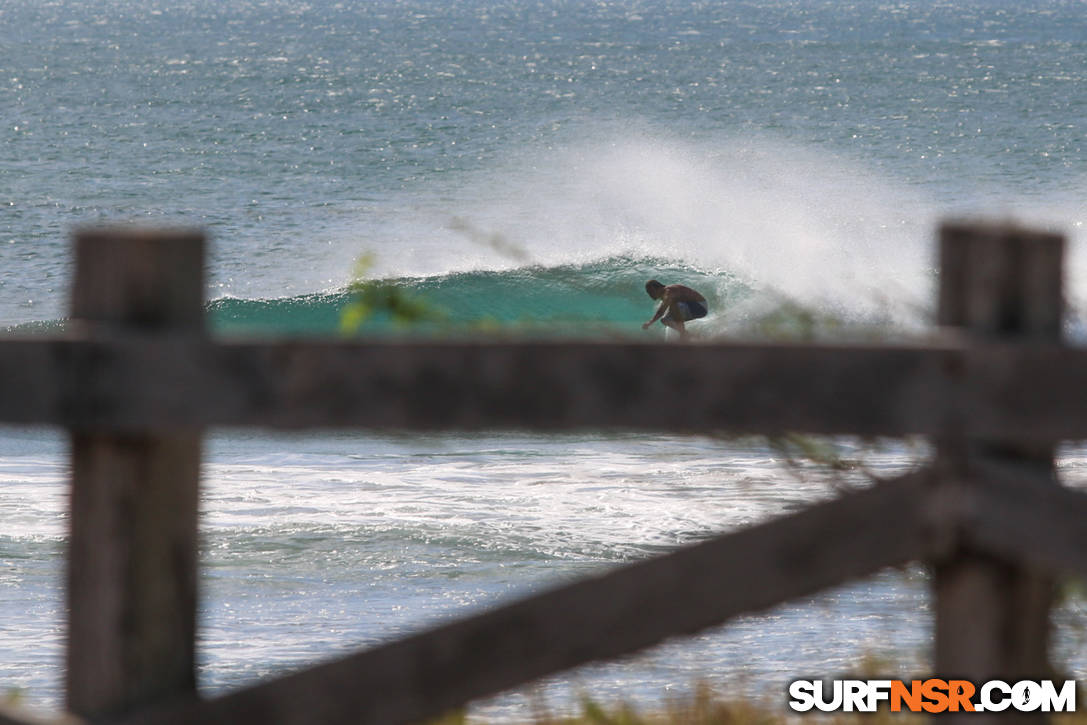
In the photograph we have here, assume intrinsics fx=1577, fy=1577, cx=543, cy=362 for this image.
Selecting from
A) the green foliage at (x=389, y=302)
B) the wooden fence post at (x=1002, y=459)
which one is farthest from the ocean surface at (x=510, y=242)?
the wooden fence post at (x=1002, y=459)

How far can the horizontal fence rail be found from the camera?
1.94 m

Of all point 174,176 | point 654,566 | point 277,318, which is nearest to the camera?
point 654,566

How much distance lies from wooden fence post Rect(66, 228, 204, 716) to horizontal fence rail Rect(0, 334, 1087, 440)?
0.17 ft

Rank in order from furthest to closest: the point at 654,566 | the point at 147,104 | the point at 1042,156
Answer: the point at 147,104 < the point at 1042,156 < the point at 654,566

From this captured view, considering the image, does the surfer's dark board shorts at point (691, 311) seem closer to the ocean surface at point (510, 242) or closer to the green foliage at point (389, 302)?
the ocean surface at point (510, 242)

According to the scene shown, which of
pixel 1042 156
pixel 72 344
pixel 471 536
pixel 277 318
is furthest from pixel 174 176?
pixel 72 344

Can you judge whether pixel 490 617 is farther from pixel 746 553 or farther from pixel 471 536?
pixel 471 536

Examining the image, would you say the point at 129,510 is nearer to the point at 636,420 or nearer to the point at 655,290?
the point at 636,420

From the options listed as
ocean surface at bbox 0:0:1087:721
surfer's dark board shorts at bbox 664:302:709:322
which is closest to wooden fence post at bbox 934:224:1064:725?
ocean surface at bbox 0:0:1087:721

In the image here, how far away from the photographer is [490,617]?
6.76 ft

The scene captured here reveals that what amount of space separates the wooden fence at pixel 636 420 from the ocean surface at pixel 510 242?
0.64 feet

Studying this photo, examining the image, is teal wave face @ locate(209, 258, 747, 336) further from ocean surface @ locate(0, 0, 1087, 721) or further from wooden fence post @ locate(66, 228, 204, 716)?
wooden fence post @ locate(66, 228, 204, 716)

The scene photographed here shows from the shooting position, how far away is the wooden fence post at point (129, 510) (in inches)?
82.2

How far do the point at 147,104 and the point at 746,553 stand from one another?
2273 inches
